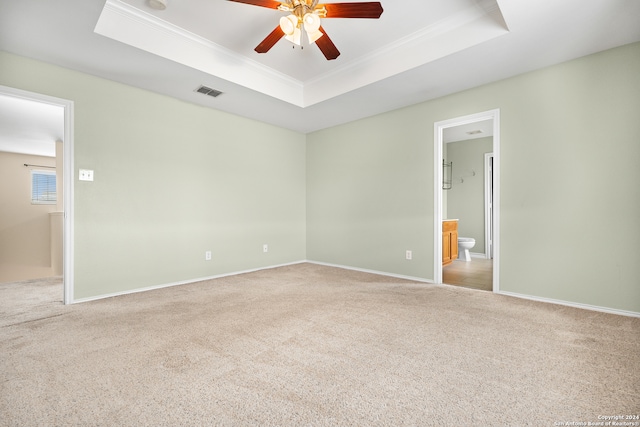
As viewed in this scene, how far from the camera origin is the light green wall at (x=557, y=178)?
260cm

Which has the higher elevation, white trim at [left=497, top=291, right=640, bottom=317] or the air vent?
the air vent

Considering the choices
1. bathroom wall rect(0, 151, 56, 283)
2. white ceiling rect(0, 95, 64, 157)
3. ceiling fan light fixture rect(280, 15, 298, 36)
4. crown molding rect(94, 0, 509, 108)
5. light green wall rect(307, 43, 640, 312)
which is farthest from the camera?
bathroom wall rect(0, 151, 56, 283)

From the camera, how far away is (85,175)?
10.0 ft

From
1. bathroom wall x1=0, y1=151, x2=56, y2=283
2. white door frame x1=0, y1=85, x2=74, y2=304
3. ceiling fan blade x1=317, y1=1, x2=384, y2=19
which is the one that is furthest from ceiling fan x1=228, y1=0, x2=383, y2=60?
bathroom wall x1=0, y1=151, x2=56, y2=283

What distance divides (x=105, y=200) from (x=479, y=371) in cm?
376

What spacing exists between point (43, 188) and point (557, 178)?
1002cm

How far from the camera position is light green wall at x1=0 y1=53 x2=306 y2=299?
3.05 metres

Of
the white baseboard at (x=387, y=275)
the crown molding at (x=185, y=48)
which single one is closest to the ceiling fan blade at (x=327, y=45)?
the crown molding at (x=185, y=48)

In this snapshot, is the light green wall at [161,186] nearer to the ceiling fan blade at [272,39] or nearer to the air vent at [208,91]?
the air vent at [208,91]

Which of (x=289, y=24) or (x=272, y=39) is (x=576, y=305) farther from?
(x=272, y=39)

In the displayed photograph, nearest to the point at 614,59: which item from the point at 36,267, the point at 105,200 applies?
the point at 105,200

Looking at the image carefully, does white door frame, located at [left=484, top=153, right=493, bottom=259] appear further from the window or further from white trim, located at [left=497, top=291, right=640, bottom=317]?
the window

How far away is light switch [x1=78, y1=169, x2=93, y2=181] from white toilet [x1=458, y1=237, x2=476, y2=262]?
5.69 metres

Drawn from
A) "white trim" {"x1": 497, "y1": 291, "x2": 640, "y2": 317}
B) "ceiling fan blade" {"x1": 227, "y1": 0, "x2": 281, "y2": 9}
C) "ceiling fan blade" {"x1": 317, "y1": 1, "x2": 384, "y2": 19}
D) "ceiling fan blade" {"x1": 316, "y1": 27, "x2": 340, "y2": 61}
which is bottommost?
"white trim" {"x1": 497, "y1": 291, "x2": 640, "y2": 317}
